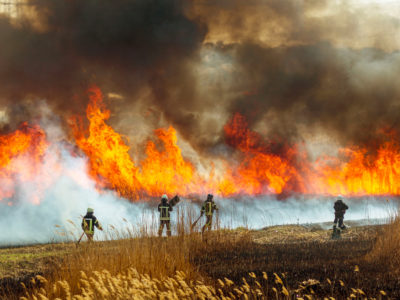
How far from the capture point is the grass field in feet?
27.3

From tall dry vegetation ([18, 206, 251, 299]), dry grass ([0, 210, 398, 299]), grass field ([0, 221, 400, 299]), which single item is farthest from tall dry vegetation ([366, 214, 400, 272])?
tall dry vegetation ([18, 206, 251, 299])

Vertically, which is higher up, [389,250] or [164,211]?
[164,211]

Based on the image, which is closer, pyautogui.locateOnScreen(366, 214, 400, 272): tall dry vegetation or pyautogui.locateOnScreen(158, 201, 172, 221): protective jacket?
pyautogui.locateOnScreen(366, 214, 400, 272): tall dry vegetation

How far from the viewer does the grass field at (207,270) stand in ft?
27.3

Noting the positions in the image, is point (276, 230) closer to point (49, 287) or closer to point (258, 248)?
point (258, 248)

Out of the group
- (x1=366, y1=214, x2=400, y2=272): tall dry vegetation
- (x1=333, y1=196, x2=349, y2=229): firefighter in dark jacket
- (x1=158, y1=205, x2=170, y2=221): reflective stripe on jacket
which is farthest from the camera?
(x1=158, y1=205, x2=170, y2=221): reflective stripe on jacket

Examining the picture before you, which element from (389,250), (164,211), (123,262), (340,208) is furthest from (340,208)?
(123,262)

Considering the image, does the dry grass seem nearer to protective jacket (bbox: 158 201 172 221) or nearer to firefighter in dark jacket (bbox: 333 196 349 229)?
firefighter in dark jacket (bbox: 333 196 349 229)

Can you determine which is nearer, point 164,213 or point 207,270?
point 207,270

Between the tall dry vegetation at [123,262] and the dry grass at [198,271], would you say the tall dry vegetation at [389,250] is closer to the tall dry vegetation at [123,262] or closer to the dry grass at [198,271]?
the dry grass at [198,271]

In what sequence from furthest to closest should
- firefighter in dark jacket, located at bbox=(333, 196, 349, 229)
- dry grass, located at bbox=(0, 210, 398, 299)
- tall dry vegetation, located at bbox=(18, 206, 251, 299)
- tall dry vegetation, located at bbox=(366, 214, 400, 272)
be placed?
firefighter in dark jacket, located at bbox=(333, 196, 349, 229)
tall dry vegetation, located at bbox=(366, 214, 400, 272)
tall dry vegetation, located at bbox=(18, 206, 251, 299)
dry grass, located at bbox=(0, 210, 398, 299)

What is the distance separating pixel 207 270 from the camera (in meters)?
12.5

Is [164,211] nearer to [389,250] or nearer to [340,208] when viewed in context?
[340,208]

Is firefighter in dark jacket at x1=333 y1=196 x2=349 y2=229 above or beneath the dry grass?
above
